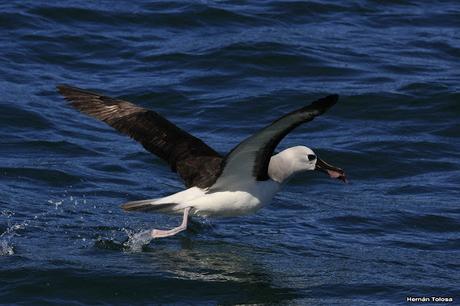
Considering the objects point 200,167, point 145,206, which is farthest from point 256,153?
point 145,206

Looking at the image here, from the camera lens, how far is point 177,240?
11859 mm

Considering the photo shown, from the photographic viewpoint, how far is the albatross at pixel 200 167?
10.9 metres

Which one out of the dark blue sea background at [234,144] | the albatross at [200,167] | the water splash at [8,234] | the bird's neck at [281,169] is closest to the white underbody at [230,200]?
the albatross at [200,167]

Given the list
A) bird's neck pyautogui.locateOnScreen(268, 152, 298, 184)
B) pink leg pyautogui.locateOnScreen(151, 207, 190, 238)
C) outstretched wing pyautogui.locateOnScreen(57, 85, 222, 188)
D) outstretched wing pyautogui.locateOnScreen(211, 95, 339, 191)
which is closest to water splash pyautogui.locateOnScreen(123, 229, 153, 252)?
pink leg pyautogui.locateOnScreen(151, 207, 190, 238)

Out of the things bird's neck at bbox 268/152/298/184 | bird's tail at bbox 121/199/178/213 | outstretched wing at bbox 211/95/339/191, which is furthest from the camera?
bird's neck at bbox 268/152/298/184

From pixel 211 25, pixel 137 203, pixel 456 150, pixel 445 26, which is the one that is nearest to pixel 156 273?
pixel 137 203

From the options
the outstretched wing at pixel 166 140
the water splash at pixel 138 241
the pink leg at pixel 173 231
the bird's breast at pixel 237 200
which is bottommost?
the water splash at pixel 138 241

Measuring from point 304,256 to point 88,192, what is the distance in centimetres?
300

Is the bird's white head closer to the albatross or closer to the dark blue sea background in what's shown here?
the albatross

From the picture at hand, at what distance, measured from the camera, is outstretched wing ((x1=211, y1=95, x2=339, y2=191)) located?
960 centimetres

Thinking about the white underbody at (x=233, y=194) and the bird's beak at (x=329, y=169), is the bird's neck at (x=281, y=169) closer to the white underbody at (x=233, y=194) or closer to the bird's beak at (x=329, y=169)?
the white underbody at (x=233, y=194)

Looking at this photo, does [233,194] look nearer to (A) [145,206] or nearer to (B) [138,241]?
(A) [145,206]

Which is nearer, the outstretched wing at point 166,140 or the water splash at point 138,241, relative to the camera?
the outstretched wing at point 166,140

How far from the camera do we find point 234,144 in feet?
50.6
